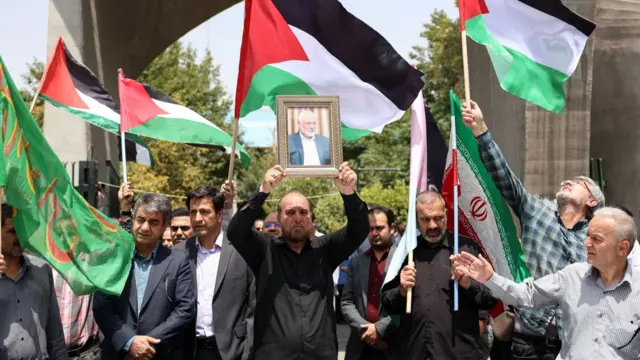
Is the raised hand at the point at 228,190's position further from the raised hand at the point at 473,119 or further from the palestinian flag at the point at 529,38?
the palestinian flag at the point at 529,38

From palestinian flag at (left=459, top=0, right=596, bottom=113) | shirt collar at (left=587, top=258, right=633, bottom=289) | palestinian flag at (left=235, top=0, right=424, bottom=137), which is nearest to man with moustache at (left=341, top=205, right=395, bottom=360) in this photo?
palestinian flag at (left=235, top=0, right=424, bottom=137)

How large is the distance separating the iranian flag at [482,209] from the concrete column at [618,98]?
11.9 meters

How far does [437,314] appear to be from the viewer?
7164mm

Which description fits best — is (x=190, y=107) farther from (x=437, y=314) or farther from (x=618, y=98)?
(x=437, y=314)

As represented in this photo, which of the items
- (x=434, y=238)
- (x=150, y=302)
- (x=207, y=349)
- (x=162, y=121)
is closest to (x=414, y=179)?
(x=434, y=238)

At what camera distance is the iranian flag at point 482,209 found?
7.58 meters

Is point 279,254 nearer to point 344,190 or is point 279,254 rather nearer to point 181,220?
point 344,190

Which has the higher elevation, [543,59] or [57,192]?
[543,59]

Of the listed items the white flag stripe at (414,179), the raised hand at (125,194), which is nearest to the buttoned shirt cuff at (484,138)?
the white flag stripe at (414,179)

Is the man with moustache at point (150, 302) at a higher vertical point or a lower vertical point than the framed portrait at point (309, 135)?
lower

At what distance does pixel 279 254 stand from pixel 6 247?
182 cm

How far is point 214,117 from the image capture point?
51062 millimetres

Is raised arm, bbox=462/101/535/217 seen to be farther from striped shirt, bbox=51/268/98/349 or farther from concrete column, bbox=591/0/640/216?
concrete column, bbox=591/0/640/216

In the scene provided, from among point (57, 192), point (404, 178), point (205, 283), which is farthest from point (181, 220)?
point (404, 178)
